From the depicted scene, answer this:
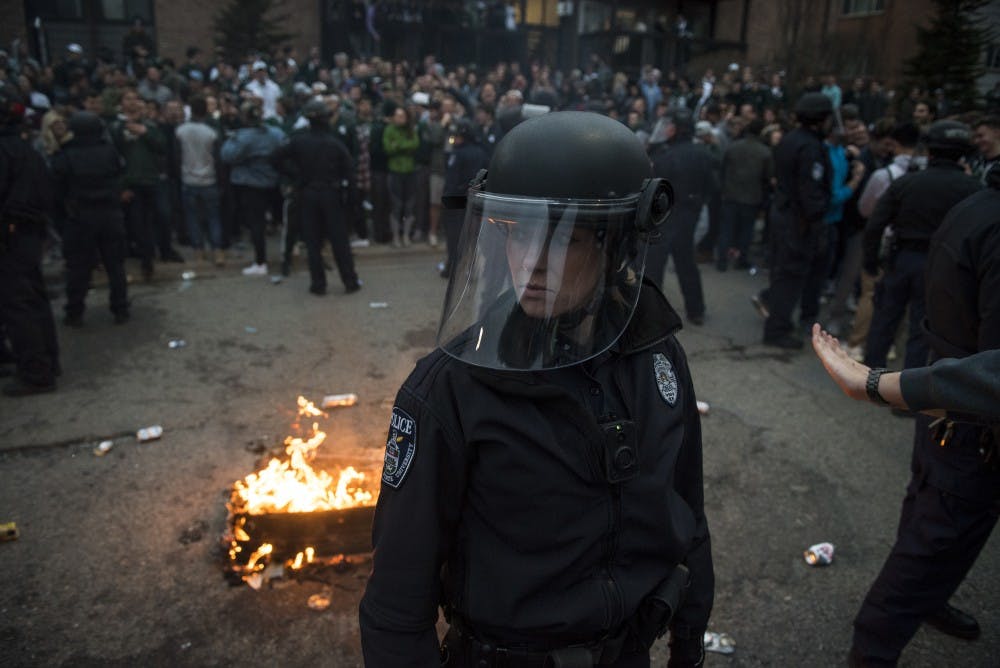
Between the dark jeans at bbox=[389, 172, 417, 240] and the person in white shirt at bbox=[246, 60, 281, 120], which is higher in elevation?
the person in white shirt at bbox=[246, 60, 281, 120]

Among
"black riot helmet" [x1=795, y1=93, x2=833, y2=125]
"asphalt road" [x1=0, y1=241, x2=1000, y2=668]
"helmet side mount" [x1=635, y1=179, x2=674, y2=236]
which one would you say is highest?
"black riot helmet" [x1=795, y1=93, x2=833, y2=125]

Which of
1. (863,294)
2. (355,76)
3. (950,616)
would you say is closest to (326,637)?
(950,616)

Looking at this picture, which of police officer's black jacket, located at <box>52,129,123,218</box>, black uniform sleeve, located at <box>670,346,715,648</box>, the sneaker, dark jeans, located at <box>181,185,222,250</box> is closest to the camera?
black uniform sleeve, located at <box>670,346,715,648</box>

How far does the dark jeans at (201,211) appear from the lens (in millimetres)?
8914

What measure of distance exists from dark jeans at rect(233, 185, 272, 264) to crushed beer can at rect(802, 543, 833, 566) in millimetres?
7446

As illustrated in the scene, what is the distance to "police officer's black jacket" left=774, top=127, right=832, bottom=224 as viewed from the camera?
6.17 metres

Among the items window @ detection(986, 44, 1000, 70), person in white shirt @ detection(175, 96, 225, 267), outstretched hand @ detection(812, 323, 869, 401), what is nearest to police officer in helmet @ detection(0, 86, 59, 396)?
person in white shirt @ detection(175, 96, 225, 267)

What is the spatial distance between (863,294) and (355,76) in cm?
1195

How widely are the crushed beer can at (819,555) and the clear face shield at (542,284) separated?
8.77 ft

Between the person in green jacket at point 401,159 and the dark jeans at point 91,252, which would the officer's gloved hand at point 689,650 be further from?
the person in green jacket at point 401,159

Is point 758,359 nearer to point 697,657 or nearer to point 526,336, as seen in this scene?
point 697,657

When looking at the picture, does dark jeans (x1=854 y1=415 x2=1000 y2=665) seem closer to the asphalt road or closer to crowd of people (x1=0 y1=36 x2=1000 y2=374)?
the asphalt road

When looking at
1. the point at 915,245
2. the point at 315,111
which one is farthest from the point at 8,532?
the point at 915,245

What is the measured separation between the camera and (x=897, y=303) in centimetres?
530
